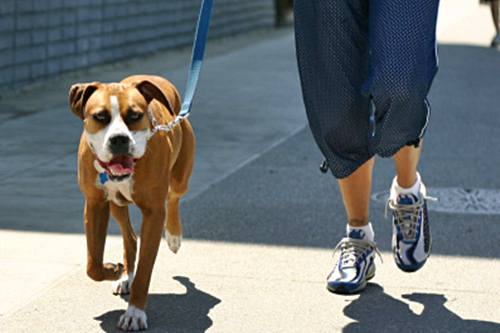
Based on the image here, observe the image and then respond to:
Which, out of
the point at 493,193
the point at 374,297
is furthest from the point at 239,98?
the point at 374,297

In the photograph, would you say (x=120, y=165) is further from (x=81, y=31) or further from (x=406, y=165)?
(x=81, y=31)

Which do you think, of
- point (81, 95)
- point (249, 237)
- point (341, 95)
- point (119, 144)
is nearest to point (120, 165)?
point (119, 144)

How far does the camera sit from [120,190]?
467cm

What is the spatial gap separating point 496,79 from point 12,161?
22.3ft

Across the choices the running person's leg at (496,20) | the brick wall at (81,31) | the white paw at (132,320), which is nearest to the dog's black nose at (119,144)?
the white paw at (132,320)

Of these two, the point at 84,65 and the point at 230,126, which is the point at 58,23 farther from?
the point at 230,126

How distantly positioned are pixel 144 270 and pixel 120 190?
1.06 ft

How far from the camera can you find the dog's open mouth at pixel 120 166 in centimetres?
447

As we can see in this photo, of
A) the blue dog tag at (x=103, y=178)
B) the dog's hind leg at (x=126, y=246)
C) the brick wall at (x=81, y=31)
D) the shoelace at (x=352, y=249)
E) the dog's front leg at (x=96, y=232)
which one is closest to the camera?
the blue dog tag at (x=103, y=178)

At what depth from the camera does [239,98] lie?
11758mm

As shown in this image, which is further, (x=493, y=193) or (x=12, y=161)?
(x=12, y=161)

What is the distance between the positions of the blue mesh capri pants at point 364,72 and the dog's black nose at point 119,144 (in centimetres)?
108

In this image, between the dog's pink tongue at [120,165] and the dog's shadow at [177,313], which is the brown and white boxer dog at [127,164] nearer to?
the dog's pink tongue at [120,165]

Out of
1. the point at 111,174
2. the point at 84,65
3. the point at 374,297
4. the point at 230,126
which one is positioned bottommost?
the point at 84,65
